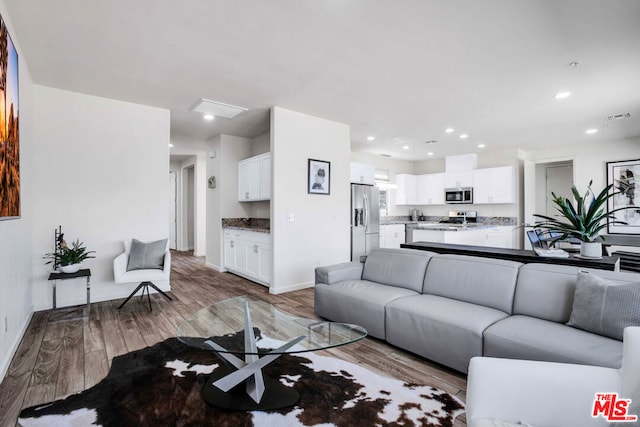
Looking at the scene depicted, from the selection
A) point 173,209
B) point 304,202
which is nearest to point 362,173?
point 304,202

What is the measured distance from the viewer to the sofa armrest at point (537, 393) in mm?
1181

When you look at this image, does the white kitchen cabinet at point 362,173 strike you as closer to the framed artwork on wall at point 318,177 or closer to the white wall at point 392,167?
the white wall at point 392,167

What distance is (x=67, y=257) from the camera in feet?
11.6

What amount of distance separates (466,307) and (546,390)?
1.29m

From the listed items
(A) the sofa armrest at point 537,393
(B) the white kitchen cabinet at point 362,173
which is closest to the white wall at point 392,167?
(B) the white kitchen cabinet at point 362,173

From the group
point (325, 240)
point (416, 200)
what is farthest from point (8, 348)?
point (416, 200)

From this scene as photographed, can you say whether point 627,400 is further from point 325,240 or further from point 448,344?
point 325,240

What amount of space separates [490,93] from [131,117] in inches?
180

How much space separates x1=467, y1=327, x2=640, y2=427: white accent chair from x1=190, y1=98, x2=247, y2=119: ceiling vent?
4.09 meters

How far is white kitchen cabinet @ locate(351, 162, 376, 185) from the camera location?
21.2 ft

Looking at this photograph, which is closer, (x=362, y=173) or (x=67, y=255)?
(x=67, y=255)

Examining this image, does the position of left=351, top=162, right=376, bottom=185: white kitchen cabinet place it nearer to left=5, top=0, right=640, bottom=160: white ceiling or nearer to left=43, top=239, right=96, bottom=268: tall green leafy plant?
left=5, top=0, right=640, bottom=160: white ceiling

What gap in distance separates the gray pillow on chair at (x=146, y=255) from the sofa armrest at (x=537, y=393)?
3.80 meters

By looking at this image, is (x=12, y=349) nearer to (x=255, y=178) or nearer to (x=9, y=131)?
(x=9, y=131)
